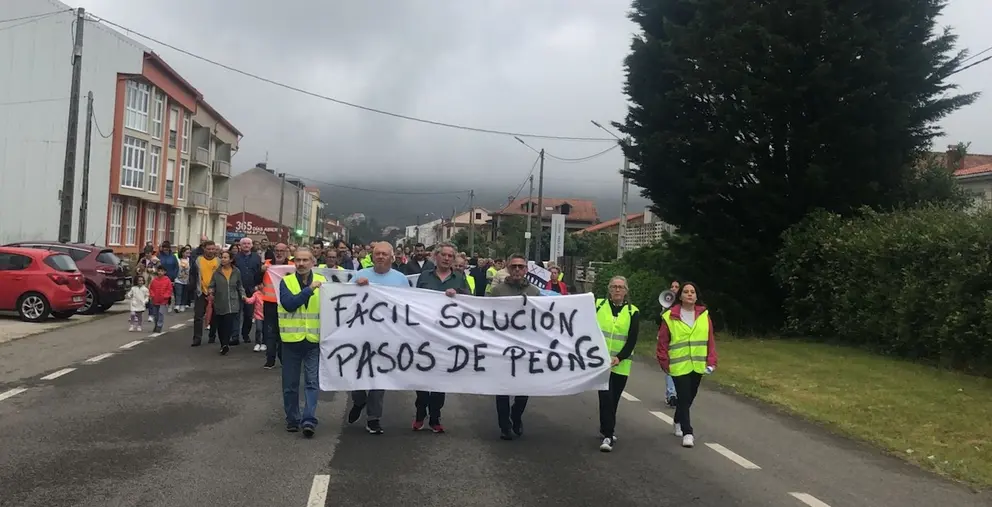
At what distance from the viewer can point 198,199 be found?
64438 mm

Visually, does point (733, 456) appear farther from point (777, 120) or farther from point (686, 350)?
point (777, 120)

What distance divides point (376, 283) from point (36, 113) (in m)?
35.4

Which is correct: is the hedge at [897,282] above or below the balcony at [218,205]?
below

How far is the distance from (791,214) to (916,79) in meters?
4.14

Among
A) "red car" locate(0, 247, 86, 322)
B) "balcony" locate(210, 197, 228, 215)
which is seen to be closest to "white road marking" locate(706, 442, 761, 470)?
"red car" locate(0, 247, 86, 322)

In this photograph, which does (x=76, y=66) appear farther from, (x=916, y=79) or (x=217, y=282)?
(x=916, y=79)

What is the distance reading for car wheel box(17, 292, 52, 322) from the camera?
18.8 meters

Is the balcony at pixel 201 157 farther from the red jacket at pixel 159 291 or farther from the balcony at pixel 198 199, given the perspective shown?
the red jacket at pixel 159 291

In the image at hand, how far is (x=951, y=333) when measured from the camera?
14562 millimetres

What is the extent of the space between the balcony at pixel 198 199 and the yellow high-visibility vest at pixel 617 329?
195 ft

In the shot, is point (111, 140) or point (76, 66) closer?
point (76, 66)

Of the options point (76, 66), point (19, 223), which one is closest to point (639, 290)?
point (76, 66)

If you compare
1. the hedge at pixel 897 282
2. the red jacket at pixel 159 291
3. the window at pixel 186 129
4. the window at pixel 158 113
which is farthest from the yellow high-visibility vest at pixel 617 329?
the window at pixel 186 129

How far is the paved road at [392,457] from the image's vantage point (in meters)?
6.25
